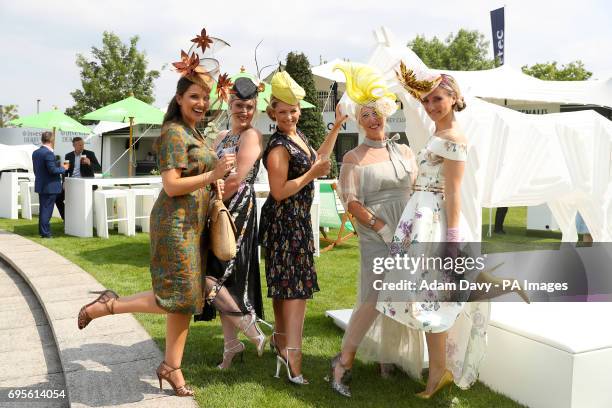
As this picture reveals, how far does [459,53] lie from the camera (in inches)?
1425

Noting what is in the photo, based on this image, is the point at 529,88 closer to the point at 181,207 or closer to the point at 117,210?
the point at 117,210

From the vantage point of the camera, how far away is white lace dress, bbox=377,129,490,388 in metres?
2.57

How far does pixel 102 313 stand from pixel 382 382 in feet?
5.41

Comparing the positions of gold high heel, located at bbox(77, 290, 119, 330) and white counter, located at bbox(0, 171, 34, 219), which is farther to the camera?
white counter, located at bbox(0, 171, 34, 219)

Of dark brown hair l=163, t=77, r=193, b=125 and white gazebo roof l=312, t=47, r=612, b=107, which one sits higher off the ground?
white gazebo roof l=312, t=47, r=612, b=107

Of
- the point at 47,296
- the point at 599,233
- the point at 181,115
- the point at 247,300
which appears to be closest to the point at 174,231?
the point at 181,115

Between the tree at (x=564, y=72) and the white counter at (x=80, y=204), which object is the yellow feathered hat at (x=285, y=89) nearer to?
the white counter at (x=80, y=204)

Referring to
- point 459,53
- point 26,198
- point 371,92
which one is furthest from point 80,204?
point 459,53

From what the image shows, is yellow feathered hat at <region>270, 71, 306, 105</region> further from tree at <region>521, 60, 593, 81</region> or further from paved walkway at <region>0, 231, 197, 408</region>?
tree at <region>521, 60, 593, 81</region>

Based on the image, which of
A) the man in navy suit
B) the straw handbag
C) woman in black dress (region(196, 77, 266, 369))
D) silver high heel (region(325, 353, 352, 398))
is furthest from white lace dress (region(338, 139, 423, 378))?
the man in navy suit

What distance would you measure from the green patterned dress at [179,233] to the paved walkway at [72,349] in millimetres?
588

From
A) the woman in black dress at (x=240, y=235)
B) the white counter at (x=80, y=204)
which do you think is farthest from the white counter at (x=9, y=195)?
the woman in black dress at (x=240, y=235)

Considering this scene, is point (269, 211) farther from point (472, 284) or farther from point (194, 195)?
point (472, 284)

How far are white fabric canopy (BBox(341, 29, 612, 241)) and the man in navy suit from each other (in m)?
6.17
